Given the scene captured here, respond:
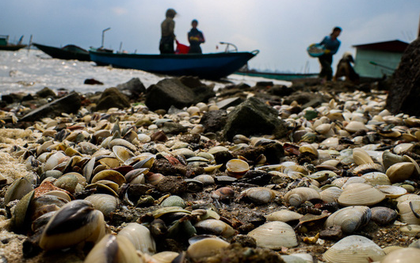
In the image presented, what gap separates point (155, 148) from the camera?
9.58 ft

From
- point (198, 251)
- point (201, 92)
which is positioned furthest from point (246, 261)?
point (201, 92)

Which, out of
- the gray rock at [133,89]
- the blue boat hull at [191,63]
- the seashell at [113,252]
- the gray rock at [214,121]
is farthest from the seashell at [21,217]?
the blue boat hull at [191,63]

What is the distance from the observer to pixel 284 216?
1635mm

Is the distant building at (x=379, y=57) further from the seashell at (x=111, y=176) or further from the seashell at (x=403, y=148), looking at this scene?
the seashell at (x=111, y=176)

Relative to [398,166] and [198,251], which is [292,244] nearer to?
[198,251]

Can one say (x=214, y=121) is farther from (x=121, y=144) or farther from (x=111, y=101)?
(x=111, y=101)

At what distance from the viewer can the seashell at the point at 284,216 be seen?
1627mm

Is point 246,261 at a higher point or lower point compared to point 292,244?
higher

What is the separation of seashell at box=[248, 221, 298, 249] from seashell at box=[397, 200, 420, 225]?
2.17 ft

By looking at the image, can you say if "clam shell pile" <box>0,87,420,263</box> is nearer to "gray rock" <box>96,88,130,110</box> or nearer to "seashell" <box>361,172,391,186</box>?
"seashell" <box>361,172,391,186</box>

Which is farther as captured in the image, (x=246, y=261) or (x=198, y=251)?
(x=198, y=251)

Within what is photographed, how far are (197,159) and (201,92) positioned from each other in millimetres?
4333

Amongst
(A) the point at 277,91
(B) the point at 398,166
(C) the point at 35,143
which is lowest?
(C) the point at 35,143

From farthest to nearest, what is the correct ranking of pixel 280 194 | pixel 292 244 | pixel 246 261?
pixel 280 194, pixel 292 244, pixel 246 261
